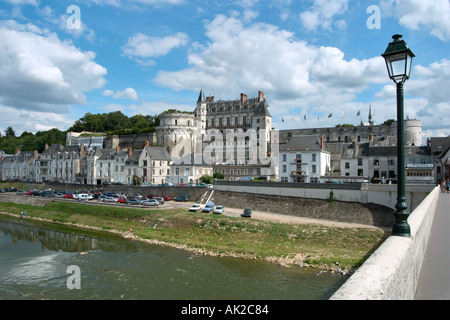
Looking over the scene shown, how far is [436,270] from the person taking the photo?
6141 mm

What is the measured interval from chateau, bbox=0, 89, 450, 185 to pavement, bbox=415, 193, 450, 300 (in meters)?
26.5

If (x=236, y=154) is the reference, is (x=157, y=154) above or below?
below

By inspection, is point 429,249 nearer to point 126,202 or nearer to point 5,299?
point 5,299

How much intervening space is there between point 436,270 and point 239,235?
21327 millimetres

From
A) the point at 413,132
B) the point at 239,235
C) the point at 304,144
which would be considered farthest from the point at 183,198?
the point at 413,132

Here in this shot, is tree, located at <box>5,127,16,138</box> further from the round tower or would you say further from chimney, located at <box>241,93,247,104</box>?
chimney, located at <box>241,93,247,104</box>

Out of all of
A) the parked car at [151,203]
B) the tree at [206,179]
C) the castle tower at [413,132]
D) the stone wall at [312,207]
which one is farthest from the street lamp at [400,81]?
the castle tower at [413,132]

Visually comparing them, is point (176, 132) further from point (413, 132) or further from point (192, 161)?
point (413, 132)

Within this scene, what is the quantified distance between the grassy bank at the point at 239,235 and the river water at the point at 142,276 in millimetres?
1418

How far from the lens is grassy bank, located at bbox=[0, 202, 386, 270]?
2095 cm

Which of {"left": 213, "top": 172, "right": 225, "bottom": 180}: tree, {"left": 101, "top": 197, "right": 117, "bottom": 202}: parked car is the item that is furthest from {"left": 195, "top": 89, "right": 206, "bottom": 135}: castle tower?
{"left": 101, "top": 197, "right": 117, "bottom": 202}: parked car

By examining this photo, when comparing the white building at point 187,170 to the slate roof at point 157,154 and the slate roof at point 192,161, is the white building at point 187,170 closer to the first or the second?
the slate roof at point 192,161

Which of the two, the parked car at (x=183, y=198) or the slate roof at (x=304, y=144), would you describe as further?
the slate roof at (x=304, y=144)

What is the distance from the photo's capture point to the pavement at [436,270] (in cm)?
509
